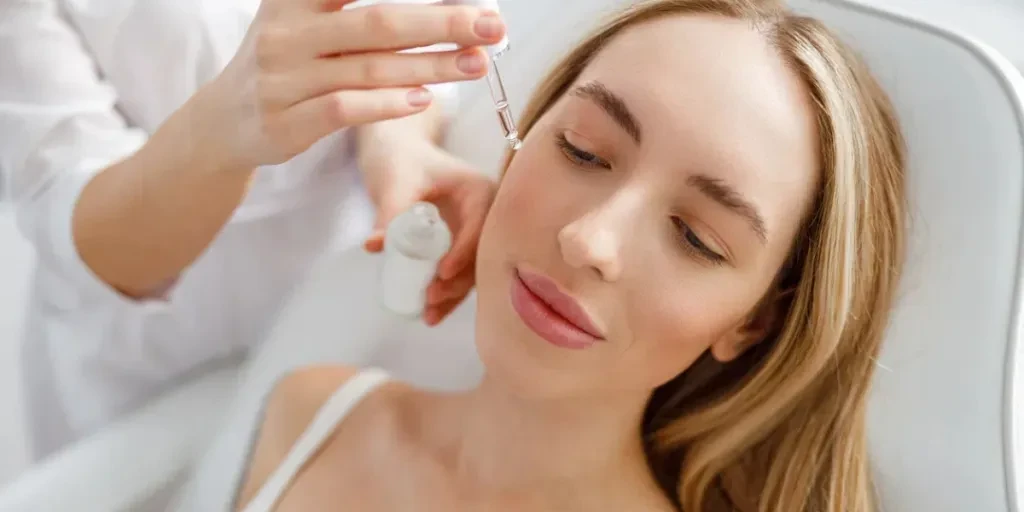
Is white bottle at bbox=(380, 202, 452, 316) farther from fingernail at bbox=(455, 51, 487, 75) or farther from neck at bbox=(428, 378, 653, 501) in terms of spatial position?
fingernail at bbox=(455, 51, 487, 75)

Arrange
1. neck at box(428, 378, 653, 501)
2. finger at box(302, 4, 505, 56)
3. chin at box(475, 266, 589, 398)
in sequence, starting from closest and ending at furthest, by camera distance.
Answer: finger at box(302, 4, 505, 56) < chin at box(475, 266, 589, 398) < neck at box(428, 378, 653, 501)

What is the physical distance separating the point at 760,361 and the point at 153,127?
0.77 meters

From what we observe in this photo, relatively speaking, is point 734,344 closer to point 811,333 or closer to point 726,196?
point 811,333

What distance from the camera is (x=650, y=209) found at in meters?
0.62

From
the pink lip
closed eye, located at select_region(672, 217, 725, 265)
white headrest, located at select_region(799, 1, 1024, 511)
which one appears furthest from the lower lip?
white headrest, located at select_region(799, 1, 1024, 511)

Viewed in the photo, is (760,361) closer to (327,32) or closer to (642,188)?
(642,188)

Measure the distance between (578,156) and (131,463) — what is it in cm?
60

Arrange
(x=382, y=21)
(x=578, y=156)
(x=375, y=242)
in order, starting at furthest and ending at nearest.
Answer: (x=375, y=242)
(x=578, y=156)
(x=382, y=21)

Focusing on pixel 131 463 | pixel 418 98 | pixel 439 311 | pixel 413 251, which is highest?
pixel 418 98

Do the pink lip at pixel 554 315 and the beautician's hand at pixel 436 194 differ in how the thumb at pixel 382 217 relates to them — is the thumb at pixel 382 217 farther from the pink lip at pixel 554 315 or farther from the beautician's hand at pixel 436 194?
the pink lip at pixel 554 315

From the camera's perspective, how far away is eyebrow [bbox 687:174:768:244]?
1.99 feet

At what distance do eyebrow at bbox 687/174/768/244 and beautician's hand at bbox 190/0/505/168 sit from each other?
0.19 meters

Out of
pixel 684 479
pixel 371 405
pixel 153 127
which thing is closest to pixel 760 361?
pixel 684 479

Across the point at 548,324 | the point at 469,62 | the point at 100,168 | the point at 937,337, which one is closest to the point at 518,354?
the point at 548,324
